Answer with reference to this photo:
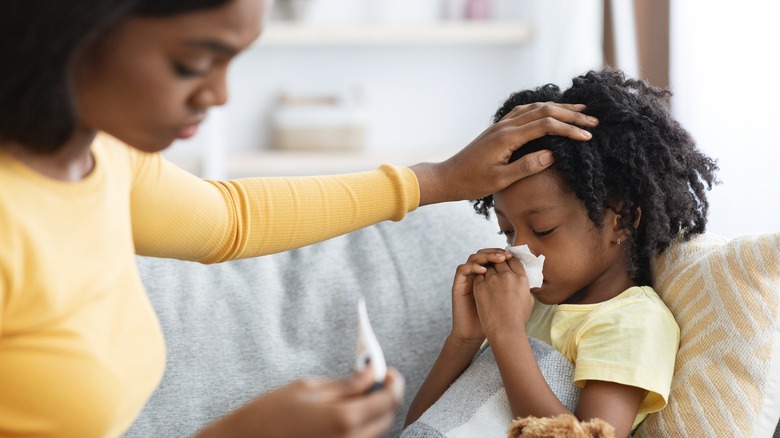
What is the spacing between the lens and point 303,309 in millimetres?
1620

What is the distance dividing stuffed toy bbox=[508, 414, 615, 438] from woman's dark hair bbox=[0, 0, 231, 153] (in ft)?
2.14

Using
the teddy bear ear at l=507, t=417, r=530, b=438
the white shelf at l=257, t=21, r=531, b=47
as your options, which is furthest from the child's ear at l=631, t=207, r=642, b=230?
the white shelf at l=257, t=21, r=531, b=47

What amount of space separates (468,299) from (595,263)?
22 centimetres

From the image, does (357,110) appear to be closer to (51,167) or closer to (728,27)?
(728,27)

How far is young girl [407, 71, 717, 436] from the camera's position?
4.19ft

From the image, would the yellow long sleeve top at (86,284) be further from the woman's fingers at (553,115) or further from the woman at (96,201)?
the woman's fingers at (553,115)

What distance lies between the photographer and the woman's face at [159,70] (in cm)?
81

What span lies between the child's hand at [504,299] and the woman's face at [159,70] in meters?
0.64

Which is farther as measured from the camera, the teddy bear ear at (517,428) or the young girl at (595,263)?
the young girl at (595,263)

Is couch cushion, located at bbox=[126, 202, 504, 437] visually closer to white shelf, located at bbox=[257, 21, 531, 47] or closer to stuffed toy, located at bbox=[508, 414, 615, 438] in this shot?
stuffed toy, located at bbox=[508, 414, 615, 438]

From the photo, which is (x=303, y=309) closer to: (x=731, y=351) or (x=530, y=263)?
(x=530, y=263)

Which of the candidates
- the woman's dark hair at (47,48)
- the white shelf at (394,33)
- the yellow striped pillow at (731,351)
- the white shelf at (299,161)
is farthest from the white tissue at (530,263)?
the white shelf at (394,33)

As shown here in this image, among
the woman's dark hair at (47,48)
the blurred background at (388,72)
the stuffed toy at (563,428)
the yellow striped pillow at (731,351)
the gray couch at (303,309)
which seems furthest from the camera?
the blurred background at (388,72)

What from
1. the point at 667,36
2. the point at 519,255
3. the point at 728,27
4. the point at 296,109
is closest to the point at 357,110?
the point at 296,109
